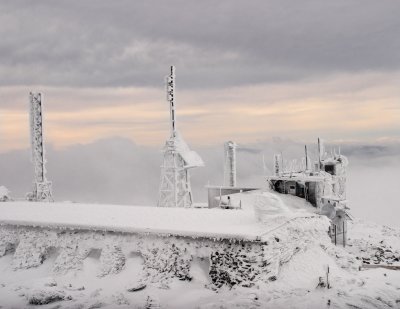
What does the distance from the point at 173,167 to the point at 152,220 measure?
9660mm

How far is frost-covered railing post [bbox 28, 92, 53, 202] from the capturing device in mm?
33781

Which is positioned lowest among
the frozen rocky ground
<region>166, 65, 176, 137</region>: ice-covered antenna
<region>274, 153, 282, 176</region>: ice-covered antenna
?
the frozen rocky ground

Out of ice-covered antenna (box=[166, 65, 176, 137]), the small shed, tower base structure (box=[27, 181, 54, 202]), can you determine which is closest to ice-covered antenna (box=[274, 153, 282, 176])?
the small shed

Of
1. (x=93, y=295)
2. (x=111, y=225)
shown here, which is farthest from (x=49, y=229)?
(x=93, y=295)

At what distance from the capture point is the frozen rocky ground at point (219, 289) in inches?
628

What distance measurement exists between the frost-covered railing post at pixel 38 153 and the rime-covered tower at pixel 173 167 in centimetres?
1059

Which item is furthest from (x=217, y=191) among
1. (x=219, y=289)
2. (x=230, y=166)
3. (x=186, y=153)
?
(x=219, y=289)

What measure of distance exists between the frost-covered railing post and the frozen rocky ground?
12829mm

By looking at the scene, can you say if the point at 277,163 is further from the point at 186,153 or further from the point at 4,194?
the point at 4,194

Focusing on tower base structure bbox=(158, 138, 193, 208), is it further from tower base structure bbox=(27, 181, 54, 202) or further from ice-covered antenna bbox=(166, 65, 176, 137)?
tower base structure bbox=(27, 181, 54, 202)

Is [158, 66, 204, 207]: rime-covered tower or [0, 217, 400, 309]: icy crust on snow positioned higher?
[158, 66, 204, 207]: rime-covered tower

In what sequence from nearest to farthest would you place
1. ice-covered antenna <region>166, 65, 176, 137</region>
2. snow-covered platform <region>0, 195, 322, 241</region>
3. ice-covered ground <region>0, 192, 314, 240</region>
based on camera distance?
snow-covered platform <region>0, 195, 322, 241</region> → ice-covered ground <region>0, 192, 314, 240</region> → ice-covered antenna <region>166, 65, 176, 137</region>

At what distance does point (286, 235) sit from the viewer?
18.8 m

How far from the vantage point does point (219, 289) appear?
1714 cm
